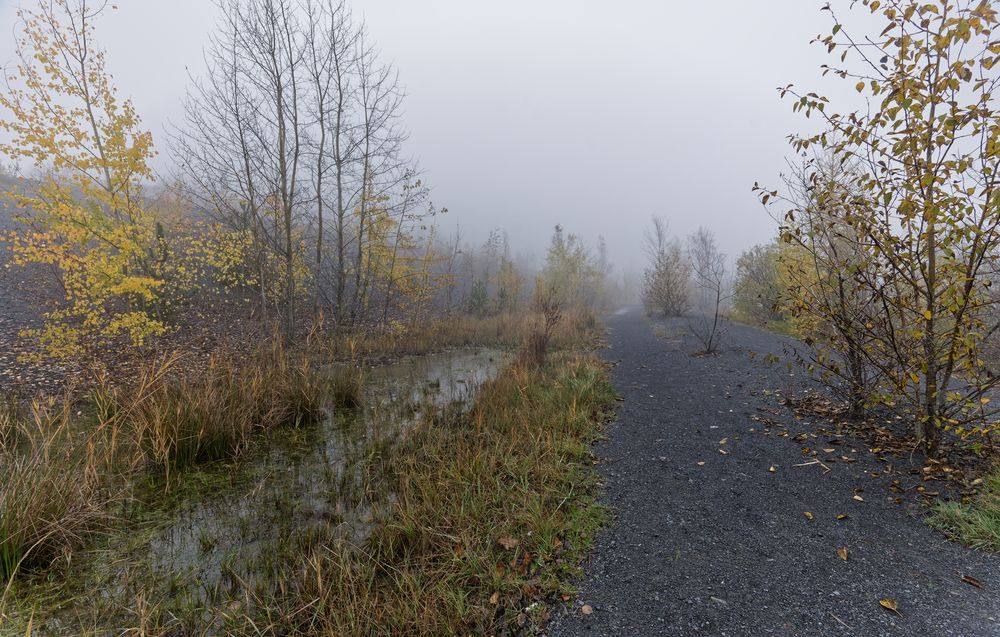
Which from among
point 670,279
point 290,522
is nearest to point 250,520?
point 290,522

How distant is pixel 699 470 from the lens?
10.5ft

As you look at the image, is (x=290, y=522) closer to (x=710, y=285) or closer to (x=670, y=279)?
(x=710, y=285)

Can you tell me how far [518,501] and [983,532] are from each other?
2.82m

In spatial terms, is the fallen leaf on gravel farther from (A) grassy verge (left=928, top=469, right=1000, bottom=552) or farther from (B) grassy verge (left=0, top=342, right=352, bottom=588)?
(B) grassy verge (left=0, top=342, right=352, bottom=588)

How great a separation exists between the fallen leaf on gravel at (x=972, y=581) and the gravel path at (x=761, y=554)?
0.03m

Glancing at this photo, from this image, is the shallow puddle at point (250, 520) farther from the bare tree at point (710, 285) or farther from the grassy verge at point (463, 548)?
the bare tree at point (710, 285)

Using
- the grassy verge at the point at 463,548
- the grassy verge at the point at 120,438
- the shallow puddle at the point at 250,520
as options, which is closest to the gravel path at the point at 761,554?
the grassy verge at the point at 463,548

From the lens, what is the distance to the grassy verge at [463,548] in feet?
6.00

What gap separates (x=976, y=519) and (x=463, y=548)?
3.20 m

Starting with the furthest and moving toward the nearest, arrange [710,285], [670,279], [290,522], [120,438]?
1. [670,279]
2. [710,285]
3. [120,438]
4. [290,522]

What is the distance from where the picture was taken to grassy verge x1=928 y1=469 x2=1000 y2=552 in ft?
6.73

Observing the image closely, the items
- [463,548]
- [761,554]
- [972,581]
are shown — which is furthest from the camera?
[463,548]

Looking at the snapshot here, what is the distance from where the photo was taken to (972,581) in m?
1.81

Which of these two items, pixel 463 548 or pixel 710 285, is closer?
pixel 463 548
